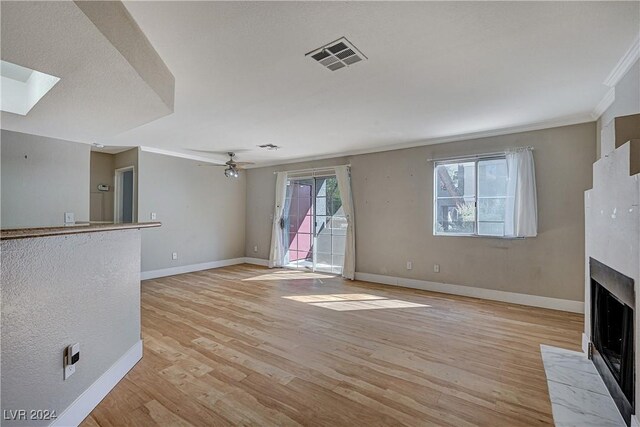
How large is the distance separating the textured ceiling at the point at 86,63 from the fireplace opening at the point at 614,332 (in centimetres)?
321

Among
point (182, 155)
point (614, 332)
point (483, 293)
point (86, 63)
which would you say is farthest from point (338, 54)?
point (182, 155)

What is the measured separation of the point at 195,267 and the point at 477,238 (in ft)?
17.9

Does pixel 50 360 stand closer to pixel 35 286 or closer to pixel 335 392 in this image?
pixel 35 286

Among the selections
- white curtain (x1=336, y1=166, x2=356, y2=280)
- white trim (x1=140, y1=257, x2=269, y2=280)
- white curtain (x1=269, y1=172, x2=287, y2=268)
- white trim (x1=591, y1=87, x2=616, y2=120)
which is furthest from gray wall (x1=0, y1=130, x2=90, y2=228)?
white trim (x1=591, y1=87, x2=616, y2=120)

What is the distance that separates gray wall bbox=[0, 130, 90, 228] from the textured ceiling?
796mm

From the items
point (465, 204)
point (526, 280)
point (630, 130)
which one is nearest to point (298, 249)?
point (465, 204)

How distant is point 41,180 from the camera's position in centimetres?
358

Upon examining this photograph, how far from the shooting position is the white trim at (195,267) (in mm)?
5305

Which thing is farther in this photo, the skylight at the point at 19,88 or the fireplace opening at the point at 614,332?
the skylight at the point at 19,88

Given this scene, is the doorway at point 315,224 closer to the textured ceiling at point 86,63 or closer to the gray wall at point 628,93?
the textured ceiling at point 86,63

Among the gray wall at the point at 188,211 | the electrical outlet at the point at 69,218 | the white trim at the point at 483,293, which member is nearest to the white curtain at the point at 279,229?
the gray wall at the point at 188,211

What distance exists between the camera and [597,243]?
2205 millimetres

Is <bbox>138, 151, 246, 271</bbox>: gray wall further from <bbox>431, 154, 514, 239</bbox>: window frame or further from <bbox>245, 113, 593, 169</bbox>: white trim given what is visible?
<bbox>431, 154, 514, 239</bbox>: window frame

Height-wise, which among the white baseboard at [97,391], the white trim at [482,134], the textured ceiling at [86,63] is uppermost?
the white trim at [482,134]
